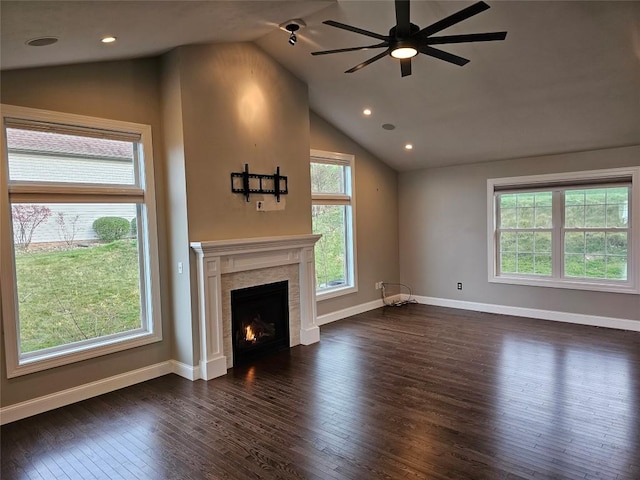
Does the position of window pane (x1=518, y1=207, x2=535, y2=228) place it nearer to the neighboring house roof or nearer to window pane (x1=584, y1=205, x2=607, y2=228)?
window pane (x1=584, y1=205, x2=607, y2=228)

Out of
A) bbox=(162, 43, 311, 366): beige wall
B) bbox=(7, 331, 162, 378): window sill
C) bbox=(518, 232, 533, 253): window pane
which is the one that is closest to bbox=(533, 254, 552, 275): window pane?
bbox=(518, 232, 533, 253): window pane

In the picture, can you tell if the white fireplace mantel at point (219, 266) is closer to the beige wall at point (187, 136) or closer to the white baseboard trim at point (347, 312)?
the beige wall at point (187, 136)

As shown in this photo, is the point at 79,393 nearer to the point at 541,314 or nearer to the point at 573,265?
the point at 541,314

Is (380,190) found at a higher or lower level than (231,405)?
higher

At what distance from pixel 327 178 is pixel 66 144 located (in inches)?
142

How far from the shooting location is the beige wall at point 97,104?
11.4 ft

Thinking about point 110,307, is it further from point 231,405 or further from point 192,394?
point 231,405

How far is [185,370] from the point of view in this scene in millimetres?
4359

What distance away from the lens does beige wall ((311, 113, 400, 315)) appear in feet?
21.1

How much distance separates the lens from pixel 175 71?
4184 mm

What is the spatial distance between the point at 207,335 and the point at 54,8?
298cm

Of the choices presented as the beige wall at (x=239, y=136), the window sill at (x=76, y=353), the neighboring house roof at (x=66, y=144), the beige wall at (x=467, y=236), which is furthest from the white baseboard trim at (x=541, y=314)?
the neighboring house roof at (x=66, y=144)

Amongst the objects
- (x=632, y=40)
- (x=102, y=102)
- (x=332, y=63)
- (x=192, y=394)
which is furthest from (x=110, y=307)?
(x=632, y=40)

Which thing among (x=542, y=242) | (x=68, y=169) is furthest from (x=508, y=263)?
(x=68, y=169)
